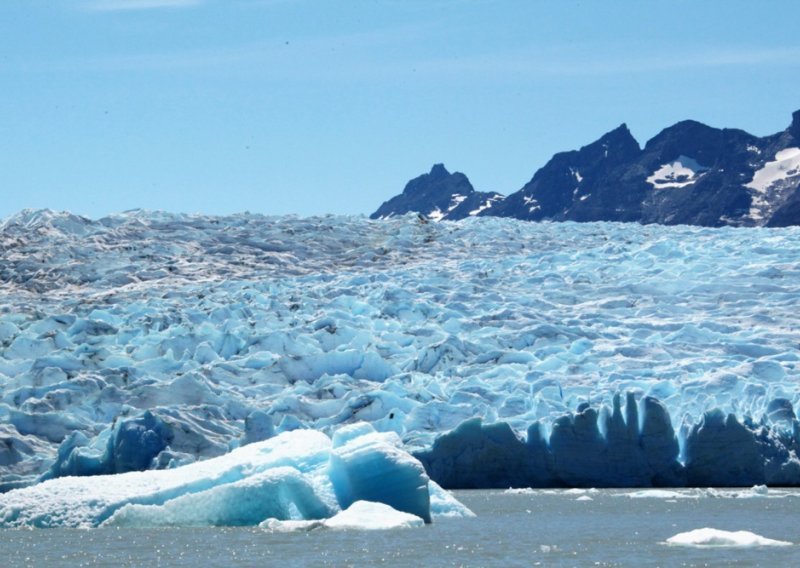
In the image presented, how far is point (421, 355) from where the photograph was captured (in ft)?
71.0

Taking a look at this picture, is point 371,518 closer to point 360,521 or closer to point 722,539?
point 360,521

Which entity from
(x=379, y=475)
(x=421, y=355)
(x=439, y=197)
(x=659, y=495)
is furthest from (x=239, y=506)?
(x=439, y=197)

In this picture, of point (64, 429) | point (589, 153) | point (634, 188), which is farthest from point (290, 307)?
point (589, 153)

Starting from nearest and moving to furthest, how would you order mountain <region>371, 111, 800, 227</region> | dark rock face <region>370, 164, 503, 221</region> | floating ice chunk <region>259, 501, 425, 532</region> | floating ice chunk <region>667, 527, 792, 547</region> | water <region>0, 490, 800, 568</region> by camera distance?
water <region>0, 490, 800, 568</region> → floating ice chunk <region>667, 527, 792, 547</region> → floating ice chunk <region>259, 501, 425, 532</region> → mountain <region>371, 111, 800, 227</region> → dark rock face <region>370, 164, 503, 221</region>

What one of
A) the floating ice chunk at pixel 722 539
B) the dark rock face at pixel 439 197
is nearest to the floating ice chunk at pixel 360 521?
the floating ice chunk at pixel 722 539

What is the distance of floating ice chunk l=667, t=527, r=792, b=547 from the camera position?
11594 millimetres

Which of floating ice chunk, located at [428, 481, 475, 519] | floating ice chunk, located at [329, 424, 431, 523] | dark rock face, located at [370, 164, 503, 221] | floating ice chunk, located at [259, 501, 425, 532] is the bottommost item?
floating ice chunk, located at [428, 481, 475, 519]

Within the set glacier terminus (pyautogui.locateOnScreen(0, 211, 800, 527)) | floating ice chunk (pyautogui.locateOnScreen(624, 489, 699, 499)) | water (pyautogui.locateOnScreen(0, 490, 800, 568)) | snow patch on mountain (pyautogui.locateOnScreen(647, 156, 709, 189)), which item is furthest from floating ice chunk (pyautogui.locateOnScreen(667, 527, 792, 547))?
snow patch on mountain (pyautogui.locateOnScreen(647, 156, 709, 189))

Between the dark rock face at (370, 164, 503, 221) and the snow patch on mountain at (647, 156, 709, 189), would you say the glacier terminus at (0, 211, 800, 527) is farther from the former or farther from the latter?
the snow patch on mountain at (647, 156, 709, 189)

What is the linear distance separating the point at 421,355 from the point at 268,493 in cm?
862

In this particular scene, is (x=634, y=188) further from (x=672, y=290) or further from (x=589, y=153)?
(x=672, y=290)

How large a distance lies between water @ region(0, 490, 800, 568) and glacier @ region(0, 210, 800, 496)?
1439 mm

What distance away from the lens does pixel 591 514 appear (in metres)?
15.0

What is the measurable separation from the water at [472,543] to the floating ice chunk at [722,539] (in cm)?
19
